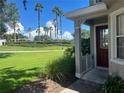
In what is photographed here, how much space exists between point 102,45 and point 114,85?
4707mm

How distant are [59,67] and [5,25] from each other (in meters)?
22.6

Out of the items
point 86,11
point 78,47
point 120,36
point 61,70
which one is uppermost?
point 86,11

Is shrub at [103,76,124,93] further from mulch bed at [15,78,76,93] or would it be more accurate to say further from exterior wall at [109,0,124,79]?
A: mulch bed at [15,78,76,93]

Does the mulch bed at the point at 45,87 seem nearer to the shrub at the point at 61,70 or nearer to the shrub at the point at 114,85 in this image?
the shrub at the point at 61,70

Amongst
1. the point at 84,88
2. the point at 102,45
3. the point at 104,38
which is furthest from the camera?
the point at 102,45

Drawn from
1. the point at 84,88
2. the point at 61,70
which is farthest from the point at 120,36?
the point at 61,70

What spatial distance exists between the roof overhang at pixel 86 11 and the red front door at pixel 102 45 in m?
2.39

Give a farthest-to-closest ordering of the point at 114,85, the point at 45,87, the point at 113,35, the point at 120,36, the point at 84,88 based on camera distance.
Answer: the point at 84,88 < the point at 45,87 < the point at 113,35 < the point at 120,36 < the point at 114,85

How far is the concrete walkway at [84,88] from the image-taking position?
866cm

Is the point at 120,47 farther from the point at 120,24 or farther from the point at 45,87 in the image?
the point at 45,87

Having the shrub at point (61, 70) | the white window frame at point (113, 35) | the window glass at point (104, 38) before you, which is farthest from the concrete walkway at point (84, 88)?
the window glass at point (104, 38)

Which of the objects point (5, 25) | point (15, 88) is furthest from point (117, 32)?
point (5, 25)

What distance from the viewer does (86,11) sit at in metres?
9.34

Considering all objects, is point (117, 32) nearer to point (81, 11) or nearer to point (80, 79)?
point (81, 11)
